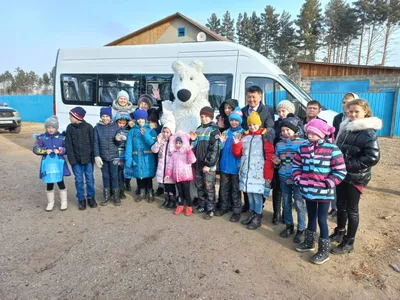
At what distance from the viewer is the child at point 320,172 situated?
2783 mm

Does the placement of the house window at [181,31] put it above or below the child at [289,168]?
above

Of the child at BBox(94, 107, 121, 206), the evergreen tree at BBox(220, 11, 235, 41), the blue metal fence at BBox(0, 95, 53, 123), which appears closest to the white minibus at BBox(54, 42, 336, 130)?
the child at BBox(94, 107, 121, 206)

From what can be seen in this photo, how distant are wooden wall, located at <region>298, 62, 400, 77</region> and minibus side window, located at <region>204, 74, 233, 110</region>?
1645cm

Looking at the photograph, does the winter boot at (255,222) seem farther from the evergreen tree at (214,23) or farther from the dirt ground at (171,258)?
the evergreen tree at (214,23)

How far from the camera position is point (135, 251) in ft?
10.4

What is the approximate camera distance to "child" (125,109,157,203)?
4.38 m

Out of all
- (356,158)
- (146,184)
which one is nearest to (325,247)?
(356,158)

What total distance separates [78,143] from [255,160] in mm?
2680

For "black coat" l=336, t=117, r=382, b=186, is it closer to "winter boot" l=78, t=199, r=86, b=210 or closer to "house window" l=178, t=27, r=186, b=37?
"winter boot" l=78, t=199, r=86, b=210

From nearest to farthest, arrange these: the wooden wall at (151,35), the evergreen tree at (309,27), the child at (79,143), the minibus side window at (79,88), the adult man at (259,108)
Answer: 1. the adult man at (259,108)
2. the child at (79,143)
3. the minibus side window at (79,88)
4. the wooden wall at (151,35)
5. the evergreen tree at (309,27)

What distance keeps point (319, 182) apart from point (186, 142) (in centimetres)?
194

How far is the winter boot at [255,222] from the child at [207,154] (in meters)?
0.63

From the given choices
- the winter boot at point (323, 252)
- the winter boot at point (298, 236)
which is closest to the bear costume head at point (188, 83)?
the winter boot at point (298, 236)

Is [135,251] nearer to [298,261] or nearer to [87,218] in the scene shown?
[87,218]
